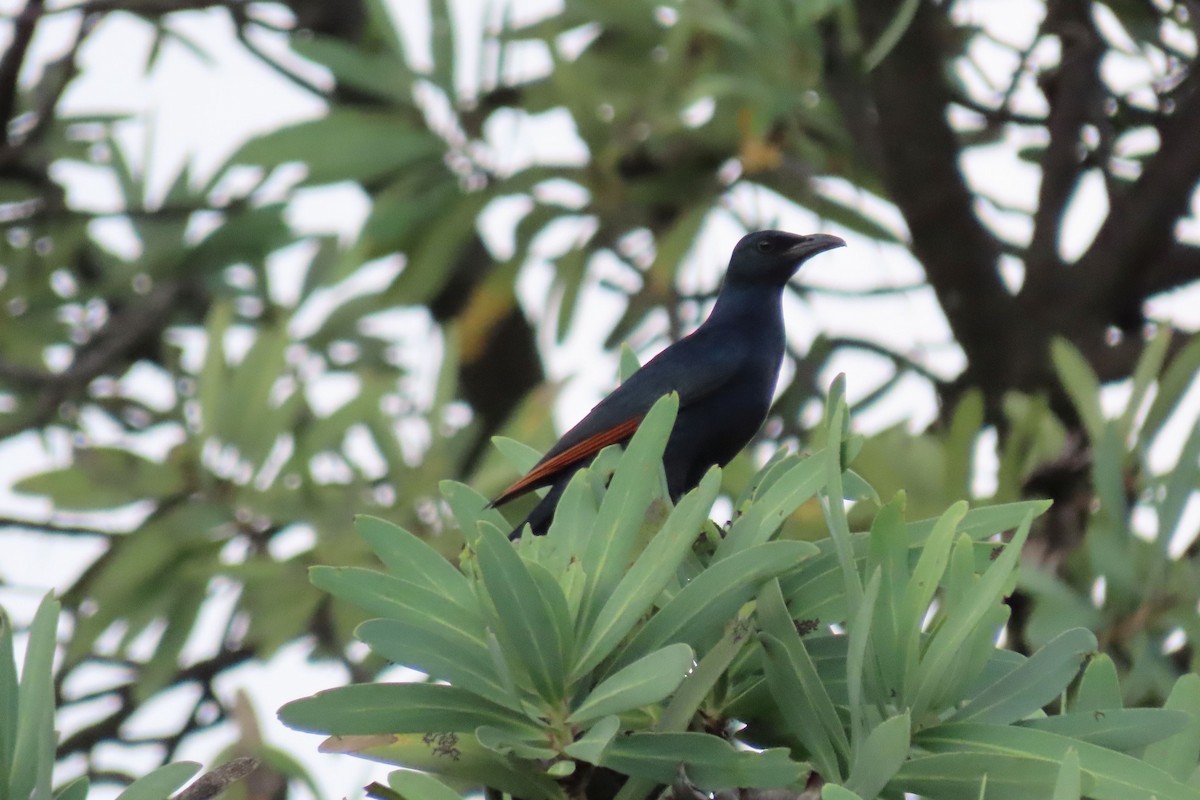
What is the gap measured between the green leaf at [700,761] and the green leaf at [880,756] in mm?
53

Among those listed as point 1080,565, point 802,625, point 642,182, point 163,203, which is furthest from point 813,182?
point 802,625

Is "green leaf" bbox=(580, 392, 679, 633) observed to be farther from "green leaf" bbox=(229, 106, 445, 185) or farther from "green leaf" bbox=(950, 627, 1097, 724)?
"green leaf" bbox=(229, 106, 445, 185)

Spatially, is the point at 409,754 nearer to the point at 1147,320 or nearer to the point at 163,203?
the point at 1147,320

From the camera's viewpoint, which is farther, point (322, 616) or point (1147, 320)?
point (322, 616)

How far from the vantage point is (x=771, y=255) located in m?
4.07

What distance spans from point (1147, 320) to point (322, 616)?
257 centimetres

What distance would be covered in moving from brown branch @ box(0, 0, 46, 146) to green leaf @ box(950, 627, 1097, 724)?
3.85 metres

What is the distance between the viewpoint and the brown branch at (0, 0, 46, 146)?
4680mm

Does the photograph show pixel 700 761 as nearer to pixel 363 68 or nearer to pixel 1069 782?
pixel 1069 782

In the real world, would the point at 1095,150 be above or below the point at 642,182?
above

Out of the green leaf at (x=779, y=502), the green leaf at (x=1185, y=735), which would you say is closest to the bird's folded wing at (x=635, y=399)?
the green leaf at (x=779, y=502)

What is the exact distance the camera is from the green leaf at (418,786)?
5.10ft

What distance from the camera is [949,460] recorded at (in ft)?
13.6

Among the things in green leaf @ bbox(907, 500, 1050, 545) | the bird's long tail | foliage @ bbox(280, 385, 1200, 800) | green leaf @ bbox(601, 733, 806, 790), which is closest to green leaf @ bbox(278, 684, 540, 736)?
foliage @ bbox(280, 385, 1200, 800)
